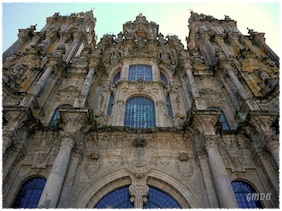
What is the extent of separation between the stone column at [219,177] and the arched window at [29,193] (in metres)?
7.76

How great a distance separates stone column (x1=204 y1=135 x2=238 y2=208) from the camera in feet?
30.4

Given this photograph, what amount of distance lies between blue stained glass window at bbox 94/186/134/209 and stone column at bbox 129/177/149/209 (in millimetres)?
349

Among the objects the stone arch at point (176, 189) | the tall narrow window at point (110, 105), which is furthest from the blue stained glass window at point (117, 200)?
the tall narrow window at point (110, 105)

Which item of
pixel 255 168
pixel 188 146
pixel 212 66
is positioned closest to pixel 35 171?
pixel 188 146

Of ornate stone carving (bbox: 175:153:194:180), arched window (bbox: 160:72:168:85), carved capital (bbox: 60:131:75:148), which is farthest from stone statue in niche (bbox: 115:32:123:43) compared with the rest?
ornate stone carving (bbox: 175:153:194:180)

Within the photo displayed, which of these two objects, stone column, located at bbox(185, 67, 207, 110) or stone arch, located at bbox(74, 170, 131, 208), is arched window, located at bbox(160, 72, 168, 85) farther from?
stone arch, located at bbox(74, 170, 131, 208)

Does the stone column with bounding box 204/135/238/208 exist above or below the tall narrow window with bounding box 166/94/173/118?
below

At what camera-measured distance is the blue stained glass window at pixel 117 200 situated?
37.2ft

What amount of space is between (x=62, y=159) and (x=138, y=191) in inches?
147

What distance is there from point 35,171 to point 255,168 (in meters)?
10.5

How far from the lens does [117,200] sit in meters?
11.6

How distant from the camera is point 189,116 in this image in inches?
521

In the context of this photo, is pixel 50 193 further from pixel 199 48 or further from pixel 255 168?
pixel 199 48

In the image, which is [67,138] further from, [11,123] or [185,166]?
[185,166]
